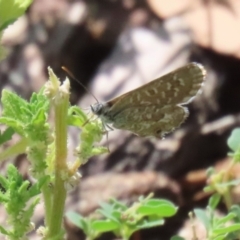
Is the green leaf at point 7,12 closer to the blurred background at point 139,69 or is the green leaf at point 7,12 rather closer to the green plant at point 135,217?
the green plant at point 135,217

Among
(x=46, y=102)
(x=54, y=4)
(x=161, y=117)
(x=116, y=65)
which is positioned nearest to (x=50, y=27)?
(x=54, y=4)

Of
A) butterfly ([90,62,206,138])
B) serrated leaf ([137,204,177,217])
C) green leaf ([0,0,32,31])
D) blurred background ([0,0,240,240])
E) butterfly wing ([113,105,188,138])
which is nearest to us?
green leaf ([0,0,32,31])

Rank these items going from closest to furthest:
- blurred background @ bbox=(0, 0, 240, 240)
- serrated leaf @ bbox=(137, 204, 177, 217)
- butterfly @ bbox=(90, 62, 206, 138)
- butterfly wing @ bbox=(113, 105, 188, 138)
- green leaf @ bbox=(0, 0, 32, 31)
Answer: green leaf @ bbox=(0, 0, 32, 31) → serrated leaf @ bbox=(137, 204, 177, 217) → butterfly @ bbox=(90, 62, 206, 138) → butterfly wing @ bbox=(113, 105, 188, 138) → blurred background @ bbox=(0, 0, 240, 240)

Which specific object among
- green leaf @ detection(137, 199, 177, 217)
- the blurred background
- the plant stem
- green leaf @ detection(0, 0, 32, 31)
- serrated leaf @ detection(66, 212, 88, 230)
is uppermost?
green leaf @ detection(0, 0, 32, 31)

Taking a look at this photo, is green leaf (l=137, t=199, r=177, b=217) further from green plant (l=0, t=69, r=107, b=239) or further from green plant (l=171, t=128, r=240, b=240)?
green plant (l=0, t=69, r=107, b=239)

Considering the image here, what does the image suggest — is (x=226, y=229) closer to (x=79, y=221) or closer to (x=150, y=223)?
(x=150, y=223)

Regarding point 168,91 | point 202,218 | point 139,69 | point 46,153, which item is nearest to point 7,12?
point 46,153

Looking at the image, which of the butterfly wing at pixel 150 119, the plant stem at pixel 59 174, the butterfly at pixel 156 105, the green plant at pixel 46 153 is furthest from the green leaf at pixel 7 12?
the butterfly wing at pixel 150 119

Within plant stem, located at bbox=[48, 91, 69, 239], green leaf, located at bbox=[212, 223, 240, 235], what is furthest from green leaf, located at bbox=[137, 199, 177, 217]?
plant stem, located at bbox=[48, 91, 69, 239]

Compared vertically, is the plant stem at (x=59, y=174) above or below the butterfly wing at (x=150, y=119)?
above
